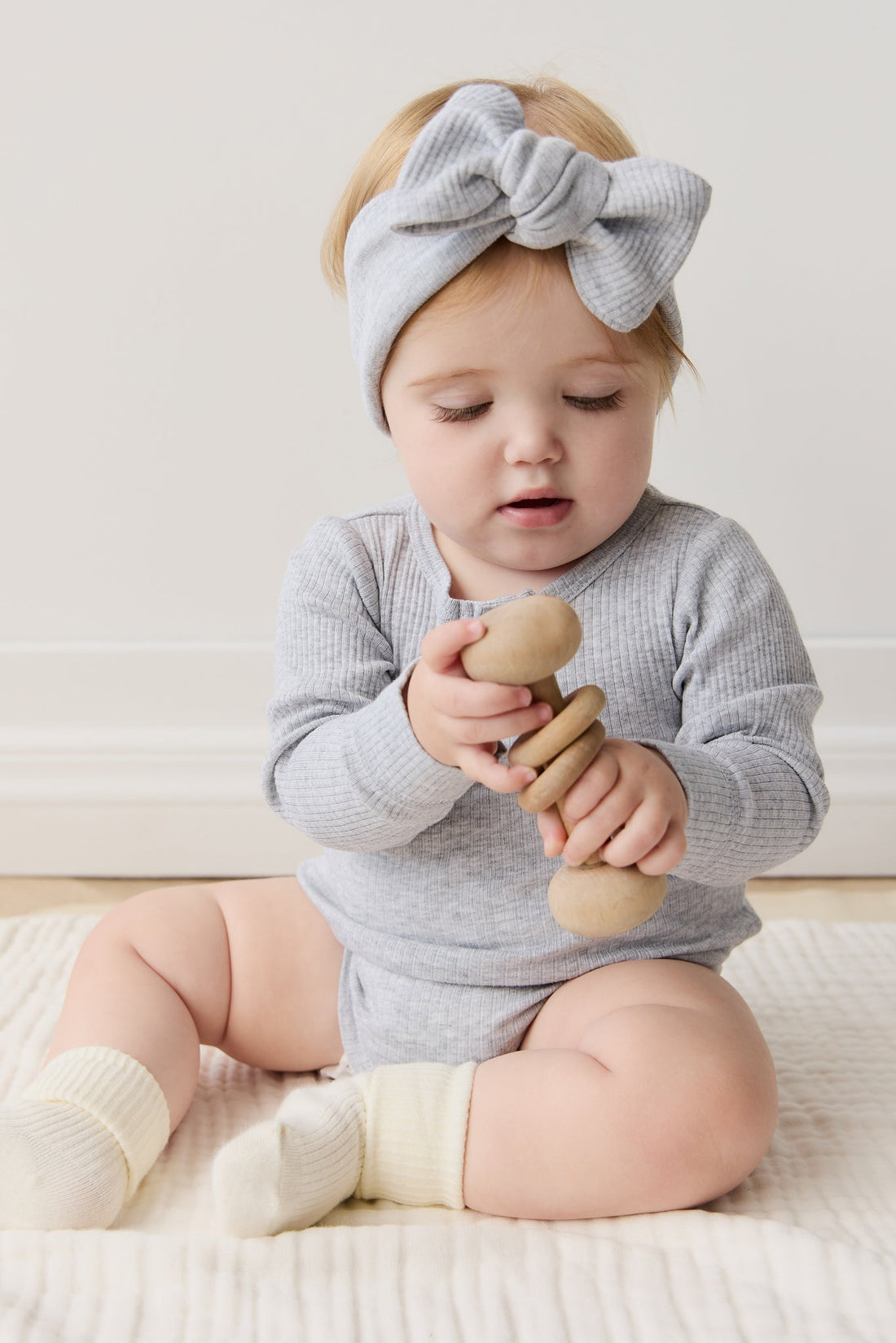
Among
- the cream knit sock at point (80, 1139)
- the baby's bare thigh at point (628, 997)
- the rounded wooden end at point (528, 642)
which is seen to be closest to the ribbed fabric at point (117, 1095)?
the cream knit sock at point (80, 1139)

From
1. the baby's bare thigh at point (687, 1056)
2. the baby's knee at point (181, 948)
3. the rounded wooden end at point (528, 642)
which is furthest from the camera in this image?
the baby's knee at point (181, 948)

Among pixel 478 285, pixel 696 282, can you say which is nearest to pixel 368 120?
pixel 696 282

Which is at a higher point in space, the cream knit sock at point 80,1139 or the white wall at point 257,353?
the white wall at point 257,353

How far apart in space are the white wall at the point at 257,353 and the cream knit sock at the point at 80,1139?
0.59m

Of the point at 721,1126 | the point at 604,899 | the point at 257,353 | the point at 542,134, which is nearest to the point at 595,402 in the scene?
the point at 542,134

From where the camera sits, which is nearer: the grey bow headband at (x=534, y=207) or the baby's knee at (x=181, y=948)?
the grey bow headband at (x=534, y=207)

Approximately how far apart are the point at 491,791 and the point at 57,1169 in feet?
1.00

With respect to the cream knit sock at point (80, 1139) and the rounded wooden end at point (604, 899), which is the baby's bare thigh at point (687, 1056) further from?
the cream knit sock at point (80, 1139)

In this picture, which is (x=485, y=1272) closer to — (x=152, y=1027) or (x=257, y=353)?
(x=152, y=1027)

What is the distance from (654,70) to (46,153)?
0.55 meters

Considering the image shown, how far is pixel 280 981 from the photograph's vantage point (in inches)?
32.7

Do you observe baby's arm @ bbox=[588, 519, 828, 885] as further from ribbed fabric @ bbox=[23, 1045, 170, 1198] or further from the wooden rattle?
ribbed fabric @ bbox=[23, 1045, 170, 1198]

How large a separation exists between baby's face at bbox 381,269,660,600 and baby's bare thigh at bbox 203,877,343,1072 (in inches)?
11.1

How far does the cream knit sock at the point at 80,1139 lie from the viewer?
635 millimetres
